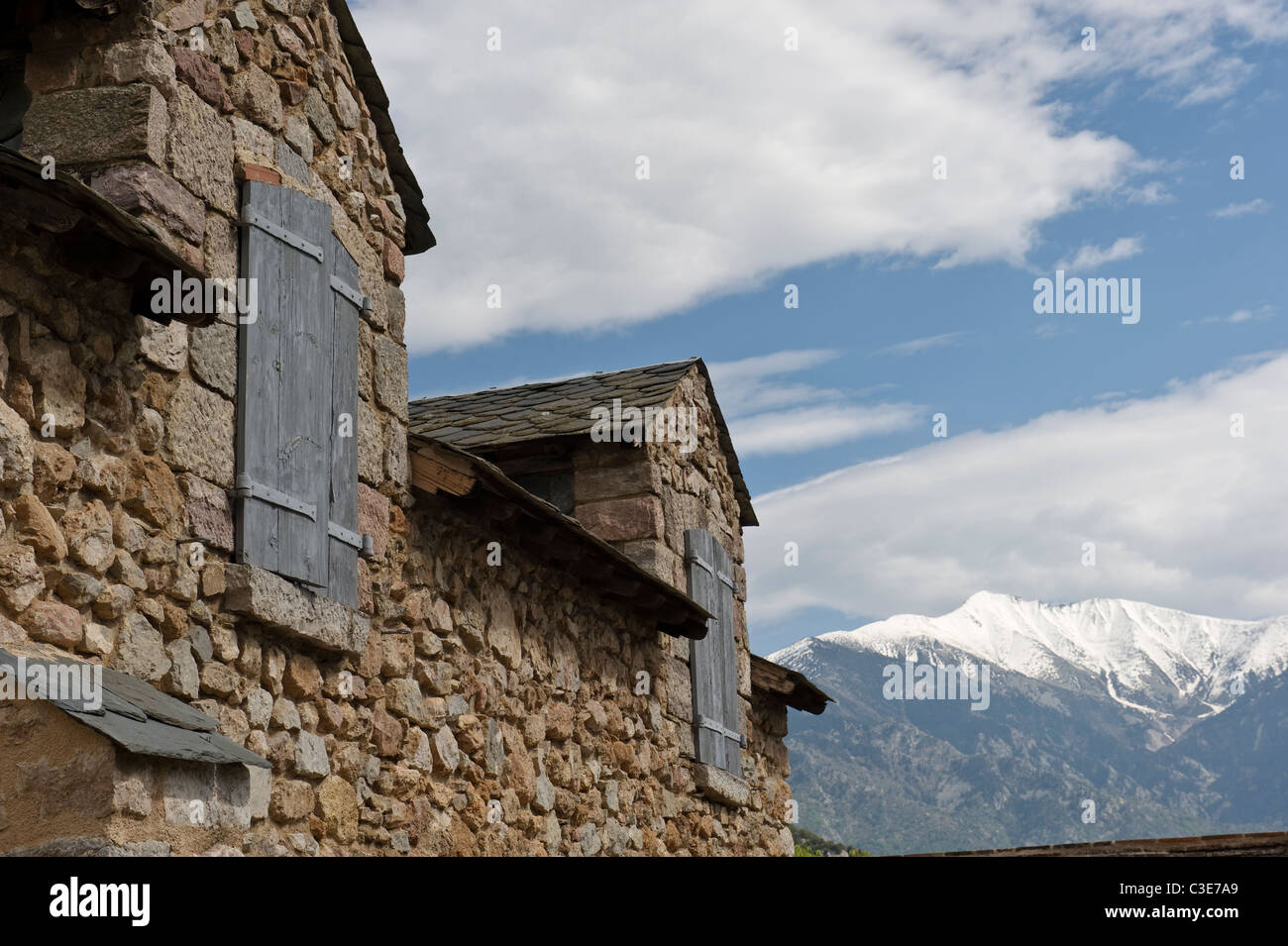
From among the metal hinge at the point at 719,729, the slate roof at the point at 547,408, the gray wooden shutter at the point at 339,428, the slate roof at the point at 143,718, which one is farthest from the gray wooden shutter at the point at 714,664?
the slate roof at the point at 143,718

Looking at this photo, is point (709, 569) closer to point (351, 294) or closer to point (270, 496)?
point (351, 294)

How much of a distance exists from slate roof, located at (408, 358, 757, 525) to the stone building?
1.53 m

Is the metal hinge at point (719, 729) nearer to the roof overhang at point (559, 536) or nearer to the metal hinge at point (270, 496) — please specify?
the roof overhang at point (559, 536)

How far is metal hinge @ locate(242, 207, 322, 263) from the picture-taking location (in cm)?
503

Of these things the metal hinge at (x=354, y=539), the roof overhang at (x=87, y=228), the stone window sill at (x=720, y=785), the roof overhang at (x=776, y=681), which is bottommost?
the stone window sill at (x=720, y=785)

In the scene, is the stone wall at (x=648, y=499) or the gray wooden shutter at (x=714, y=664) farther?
the gray wooden shutter at (x=714, y=664)

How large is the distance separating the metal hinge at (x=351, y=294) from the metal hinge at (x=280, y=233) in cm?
15

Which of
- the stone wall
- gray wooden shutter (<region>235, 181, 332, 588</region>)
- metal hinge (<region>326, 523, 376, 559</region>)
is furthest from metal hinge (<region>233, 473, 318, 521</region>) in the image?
the stone wall

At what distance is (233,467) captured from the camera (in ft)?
15.8

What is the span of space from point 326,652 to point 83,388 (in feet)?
4.90

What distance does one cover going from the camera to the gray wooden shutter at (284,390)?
4.86 m

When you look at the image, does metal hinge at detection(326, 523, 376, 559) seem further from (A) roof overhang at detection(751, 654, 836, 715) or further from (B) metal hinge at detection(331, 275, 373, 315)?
(A) roof overhang at detection(751, 654, 836, 715)
